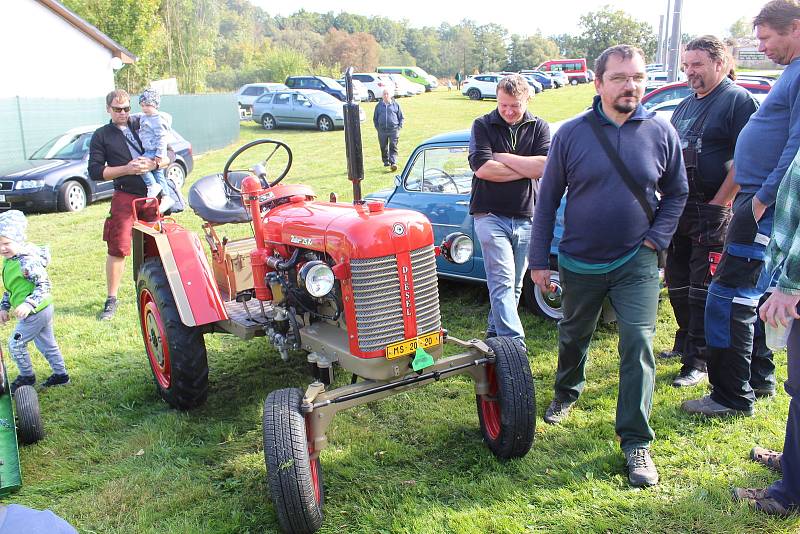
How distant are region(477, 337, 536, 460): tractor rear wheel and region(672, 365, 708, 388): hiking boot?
139 centimetres

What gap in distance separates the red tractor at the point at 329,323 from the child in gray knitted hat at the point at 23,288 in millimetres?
841

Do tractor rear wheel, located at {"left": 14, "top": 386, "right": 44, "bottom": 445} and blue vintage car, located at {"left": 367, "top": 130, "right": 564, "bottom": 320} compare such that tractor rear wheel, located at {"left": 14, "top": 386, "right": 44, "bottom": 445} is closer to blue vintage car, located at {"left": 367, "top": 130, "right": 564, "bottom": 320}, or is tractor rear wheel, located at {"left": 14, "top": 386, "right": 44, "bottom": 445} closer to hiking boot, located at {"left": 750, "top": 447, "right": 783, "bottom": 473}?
blue vintage car, located at {"left": 367, "top": 130, "right": 564, "bottom": 320}

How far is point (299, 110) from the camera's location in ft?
78.0

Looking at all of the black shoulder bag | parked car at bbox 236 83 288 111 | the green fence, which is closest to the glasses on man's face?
the black shoulder bag

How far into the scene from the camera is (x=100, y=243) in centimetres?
980

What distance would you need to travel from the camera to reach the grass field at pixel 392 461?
3.22 m

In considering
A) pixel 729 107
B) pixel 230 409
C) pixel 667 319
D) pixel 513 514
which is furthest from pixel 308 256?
pixel 667 319

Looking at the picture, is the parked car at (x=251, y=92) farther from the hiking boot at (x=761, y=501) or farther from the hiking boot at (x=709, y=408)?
the hiking boot at (x=761, y=501)

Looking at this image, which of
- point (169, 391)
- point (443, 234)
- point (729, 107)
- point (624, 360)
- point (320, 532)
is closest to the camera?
point (320, 532)

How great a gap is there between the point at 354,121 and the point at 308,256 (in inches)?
32.9

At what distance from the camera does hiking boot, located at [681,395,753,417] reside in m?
3.90

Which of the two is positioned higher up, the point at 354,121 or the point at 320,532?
the point at 354,121

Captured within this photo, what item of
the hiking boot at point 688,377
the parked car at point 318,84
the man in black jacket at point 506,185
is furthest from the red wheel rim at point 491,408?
the parked car at point 318,84

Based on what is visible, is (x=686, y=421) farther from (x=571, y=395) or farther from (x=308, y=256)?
(x=308, y=256)
